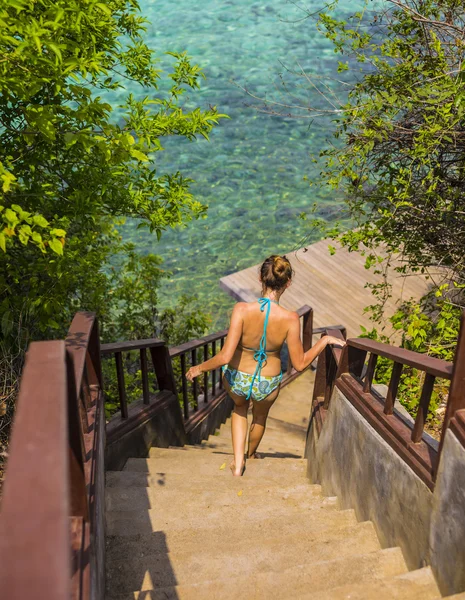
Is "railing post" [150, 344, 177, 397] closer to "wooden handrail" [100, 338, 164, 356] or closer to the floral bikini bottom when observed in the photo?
"wooden handrail" [100, 338, 164, 356]

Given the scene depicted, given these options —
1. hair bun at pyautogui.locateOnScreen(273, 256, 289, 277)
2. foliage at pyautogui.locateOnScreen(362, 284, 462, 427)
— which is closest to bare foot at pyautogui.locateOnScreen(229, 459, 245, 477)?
hair bun at pyautogui.locateOnScreen(273, 256, 289, 277)

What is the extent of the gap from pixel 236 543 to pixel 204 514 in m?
0.44

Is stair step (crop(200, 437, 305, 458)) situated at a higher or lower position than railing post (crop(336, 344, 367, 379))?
lower

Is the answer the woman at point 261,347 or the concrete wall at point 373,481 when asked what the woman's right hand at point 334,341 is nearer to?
the woman at point 261,347

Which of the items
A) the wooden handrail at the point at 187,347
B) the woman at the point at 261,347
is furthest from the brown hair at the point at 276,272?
the wooden handrail at the point at 187,347

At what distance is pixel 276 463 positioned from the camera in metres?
5.19

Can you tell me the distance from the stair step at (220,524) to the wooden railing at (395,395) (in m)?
0.68

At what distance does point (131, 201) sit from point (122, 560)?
8.09 ft

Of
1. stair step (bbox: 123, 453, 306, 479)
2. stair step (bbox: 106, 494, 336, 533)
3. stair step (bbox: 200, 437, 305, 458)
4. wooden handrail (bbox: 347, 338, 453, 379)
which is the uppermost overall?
wooden handrail (bbox: 347, 338, 453, 379)

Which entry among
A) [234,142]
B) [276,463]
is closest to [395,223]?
[276,463]

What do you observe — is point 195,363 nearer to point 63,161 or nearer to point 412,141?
point 63,161

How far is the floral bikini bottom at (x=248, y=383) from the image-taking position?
4527mm

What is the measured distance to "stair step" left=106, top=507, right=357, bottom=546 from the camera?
3324 mm

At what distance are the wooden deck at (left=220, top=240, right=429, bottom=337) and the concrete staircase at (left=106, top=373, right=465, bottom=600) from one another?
544 centimetres
